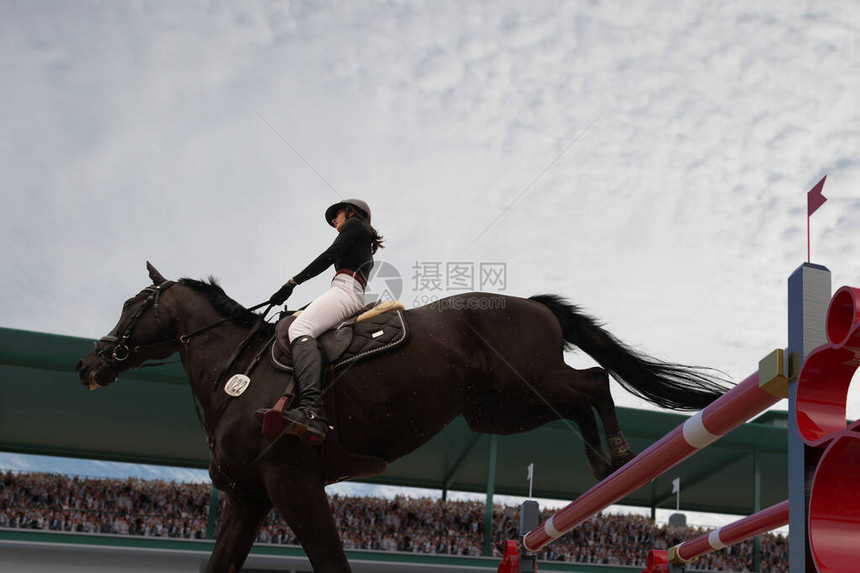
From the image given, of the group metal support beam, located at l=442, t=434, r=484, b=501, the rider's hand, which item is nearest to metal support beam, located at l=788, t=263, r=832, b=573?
the rider's hand

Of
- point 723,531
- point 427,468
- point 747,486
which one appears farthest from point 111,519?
point 747,486

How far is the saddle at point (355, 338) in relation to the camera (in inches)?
166

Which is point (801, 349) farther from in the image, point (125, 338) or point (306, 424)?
point (125, 338)

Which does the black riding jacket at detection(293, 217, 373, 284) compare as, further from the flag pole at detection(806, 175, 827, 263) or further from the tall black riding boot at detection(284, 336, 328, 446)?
the flag pole at detection(806, 175, 827, 263)

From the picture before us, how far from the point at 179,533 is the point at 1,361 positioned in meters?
4.92

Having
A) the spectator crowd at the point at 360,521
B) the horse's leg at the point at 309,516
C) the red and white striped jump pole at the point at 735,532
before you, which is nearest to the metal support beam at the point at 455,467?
the spectator crowd at the point at 360,521

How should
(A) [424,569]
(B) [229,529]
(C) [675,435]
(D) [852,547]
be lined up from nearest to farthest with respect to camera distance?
1. (D) [852,547]
2. (C) [675,435]
3. (B) [229,529]
4. (A) [424,569]

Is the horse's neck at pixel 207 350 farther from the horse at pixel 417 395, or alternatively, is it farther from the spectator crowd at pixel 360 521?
the spectator crowd at pixel 360 521

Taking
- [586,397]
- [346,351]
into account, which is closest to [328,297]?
[346,351]

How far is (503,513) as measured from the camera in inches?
774

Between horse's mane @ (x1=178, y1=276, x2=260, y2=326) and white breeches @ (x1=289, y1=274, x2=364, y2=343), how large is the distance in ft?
2.08

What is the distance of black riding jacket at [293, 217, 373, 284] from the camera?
176 inches

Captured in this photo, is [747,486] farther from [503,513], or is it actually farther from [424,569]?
[424,569]

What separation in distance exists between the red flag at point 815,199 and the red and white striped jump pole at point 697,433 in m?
0.52
